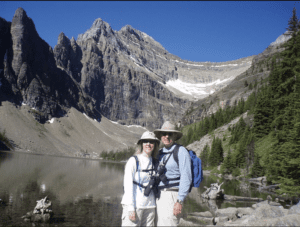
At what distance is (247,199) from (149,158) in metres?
29.2

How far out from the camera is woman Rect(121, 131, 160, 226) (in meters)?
7.73

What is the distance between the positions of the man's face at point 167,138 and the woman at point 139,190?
51cm

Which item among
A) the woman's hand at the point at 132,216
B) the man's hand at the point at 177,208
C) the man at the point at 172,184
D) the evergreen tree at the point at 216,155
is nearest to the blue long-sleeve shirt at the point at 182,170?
the man at the point at 172,184

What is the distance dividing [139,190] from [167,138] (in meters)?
2.01

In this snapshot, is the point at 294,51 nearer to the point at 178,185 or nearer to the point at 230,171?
the point at 230,171

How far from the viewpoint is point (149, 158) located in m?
8.33

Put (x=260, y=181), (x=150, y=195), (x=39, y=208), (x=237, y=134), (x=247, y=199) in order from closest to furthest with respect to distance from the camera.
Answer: (x=150, y=195), (x=39, y=208), (x=247, y=199), (x=260, y=181), (x=237, y=134)

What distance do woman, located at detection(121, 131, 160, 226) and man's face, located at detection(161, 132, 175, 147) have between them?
51cm

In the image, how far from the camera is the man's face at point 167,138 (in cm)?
884

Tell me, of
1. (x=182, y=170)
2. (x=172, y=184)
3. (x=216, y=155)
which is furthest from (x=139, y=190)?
(x=216, y=155)

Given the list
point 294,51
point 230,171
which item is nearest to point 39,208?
point 294,51

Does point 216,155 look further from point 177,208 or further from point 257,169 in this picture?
point 177,208

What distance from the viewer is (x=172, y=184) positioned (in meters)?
8.43

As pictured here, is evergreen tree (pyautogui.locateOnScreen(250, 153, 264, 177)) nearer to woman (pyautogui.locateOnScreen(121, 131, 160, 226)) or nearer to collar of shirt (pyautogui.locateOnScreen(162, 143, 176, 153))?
collar of shirt (pyautogui.locateOnScreen(162, 143, 176, 153))
